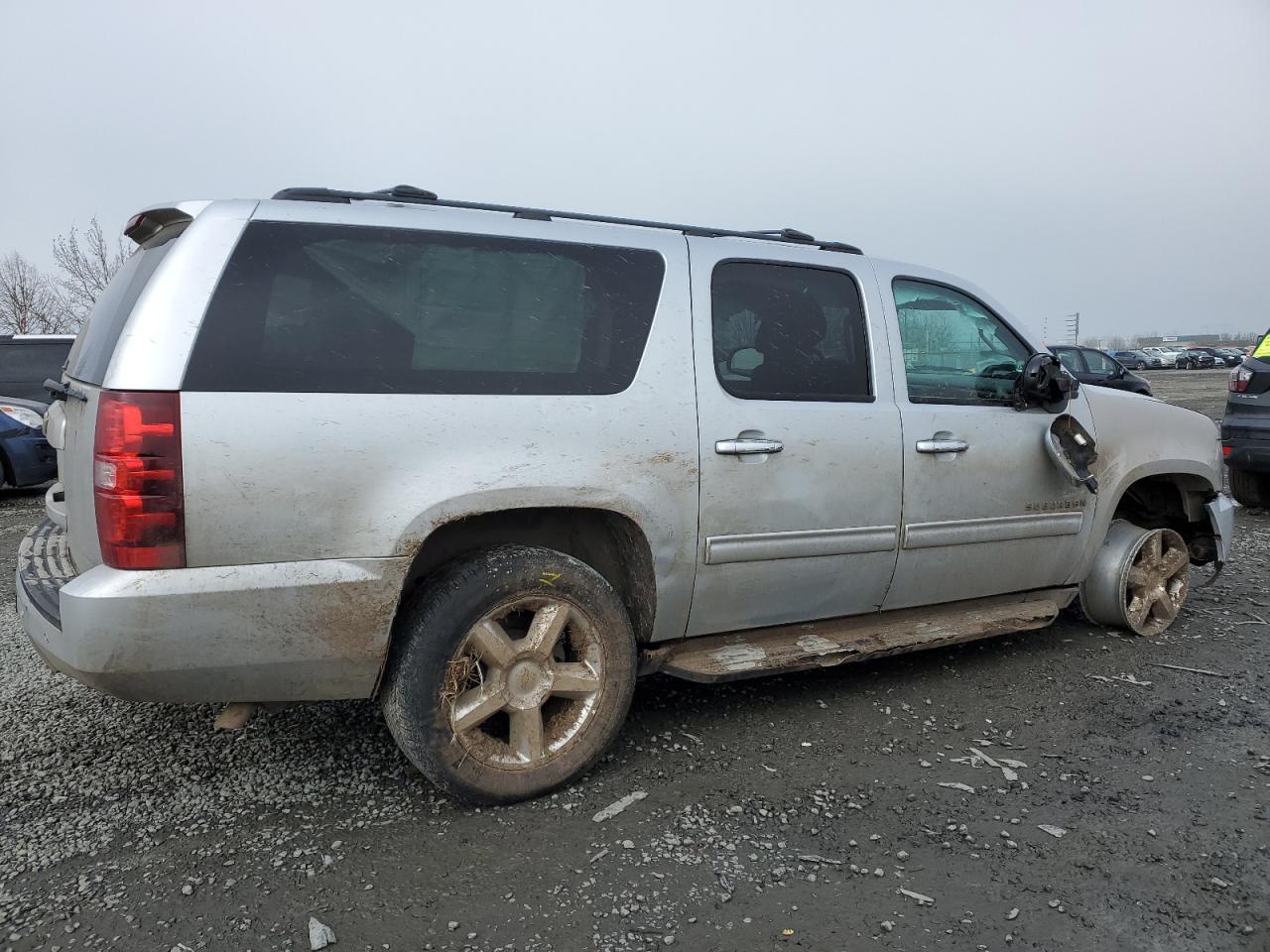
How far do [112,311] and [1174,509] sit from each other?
4950 mm

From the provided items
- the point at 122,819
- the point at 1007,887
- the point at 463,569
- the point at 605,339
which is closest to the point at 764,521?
the point at 605,339

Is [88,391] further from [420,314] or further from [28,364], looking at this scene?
[28,364]

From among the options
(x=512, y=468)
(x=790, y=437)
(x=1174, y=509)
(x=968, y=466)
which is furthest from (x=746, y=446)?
(x=1174, y=509)

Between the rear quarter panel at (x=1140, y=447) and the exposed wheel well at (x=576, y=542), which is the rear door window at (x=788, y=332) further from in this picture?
the rear quarter panel at (x=1140, y=447)

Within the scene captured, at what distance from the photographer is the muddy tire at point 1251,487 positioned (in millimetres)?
8242

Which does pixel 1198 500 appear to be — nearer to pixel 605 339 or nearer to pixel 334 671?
pixel 605 339

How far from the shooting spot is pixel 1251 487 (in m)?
8.27

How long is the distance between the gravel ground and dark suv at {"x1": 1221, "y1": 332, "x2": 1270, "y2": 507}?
454 cm

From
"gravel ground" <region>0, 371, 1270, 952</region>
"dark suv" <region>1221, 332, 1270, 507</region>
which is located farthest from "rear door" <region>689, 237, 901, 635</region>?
"dark suv" <region>1221, 332, 1270, 507</region>

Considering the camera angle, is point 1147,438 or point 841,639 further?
point 1147,438

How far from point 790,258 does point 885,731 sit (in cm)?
185

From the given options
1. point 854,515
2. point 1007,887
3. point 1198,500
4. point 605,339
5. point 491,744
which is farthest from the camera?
point 1198,500

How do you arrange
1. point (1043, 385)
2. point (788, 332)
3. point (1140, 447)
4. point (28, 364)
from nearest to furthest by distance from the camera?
point (788, 332) → point (1043, 385) → point (1140, 447) → point (28, 364)

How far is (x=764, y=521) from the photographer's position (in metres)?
3.32
